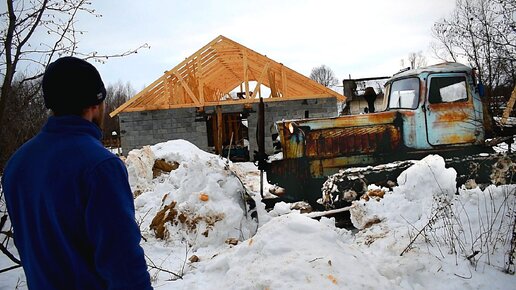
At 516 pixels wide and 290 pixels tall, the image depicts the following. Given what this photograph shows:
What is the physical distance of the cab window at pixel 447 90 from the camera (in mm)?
6773

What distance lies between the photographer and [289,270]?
3031 millimetres

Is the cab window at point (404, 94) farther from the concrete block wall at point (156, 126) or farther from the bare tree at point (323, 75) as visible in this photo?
the bare tree at point (323, 75)

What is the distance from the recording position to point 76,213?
1370 millimetres

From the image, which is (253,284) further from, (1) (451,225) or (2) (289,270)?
(1) (451,225)

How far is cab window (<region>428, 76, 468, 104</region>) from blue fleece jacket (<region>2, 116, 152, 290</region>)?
267 inches

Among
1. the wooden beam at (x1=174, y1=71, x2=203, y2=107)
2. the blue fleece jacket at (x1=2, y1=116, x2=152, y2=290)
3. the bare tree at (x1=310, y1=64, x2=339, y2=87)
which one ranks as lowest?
the blue fleece jacket at (x1=2, y1=116, x2=152, y2=290)

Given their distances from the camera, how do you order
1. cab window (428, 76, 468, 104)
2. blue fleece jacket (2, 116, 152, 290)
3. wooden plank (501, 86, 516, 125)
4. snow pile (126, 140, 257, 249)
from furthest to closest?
cab window (428, 76, 468, 104), wooden plank (501, 86, 516, 125), snow pile (126, 140, 257, 249), blue fleece jacket (2, 116, 152, 290)

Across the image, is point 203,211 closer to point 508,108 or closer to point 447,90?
point 447,90

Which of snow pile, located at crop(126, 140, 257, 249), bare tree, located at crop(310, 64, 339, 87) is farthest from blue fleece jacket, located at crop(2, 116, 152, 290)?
bare tree, located at crop(310, 64, 339, 87)

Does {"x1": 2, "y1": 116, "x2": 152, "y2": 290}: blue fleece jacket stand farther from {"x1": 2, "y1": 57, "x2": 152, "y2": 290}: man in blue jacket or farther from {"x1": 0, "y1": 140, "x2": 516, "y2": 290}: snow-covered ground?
{"x1": 0, "y1": 140, "x2": 516, "y2": 290}: snow-covered ground

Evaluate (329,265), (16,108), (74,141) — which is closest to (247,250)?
(329,265)

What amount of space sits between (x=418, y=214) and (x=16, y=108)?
5.47 meters

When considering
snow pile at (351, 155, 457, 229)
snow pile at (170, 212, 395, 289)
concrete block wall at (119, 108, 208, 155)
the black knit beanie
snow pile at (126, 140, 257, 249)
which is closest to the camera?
the black knit beanie

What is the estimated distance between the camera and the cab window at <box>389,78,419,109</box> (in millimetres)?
6898
